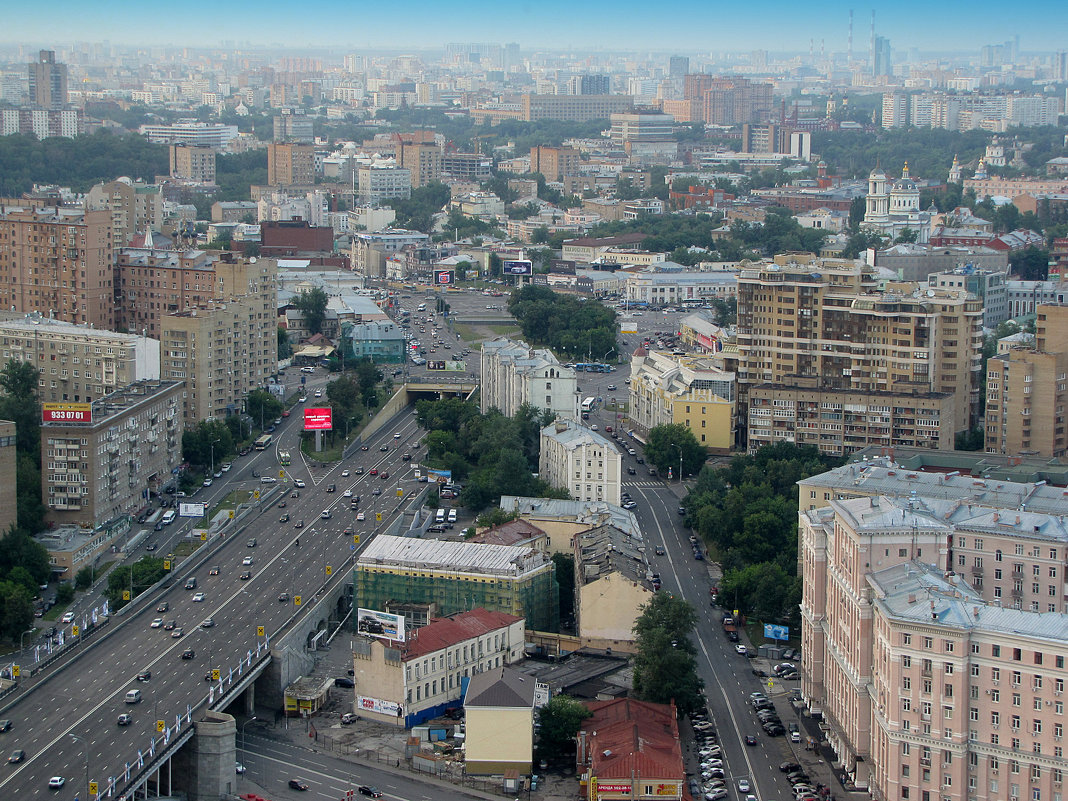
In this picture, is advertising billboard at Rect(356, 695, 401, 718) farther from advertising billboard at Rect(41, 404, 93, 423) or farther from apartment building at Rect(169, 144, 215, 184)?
apartment building at Rect(169, 144, 215, 184)

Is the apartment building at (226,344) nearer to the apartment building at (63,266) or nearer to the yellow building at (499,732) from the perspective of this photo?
the apartment building at (63,266)

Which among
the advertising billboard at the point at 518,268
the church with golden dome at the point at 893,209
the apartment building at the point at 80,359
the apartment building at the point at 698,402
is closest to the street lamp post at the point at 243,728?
the apartment building at the point at 80,359

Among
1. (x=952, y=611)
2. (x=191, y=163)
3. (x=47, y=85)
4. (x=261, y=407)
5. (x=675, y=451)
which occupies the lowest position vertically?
(x=675, y=451)

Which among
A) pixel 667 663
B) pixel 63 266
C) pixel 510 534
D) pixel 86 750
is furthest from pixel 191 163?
pixel 86 750

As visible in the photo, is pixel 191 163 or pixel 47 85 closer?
pixel 191 163

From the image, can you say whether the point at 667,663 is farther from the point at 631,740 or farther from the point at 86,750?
the point at 86,750

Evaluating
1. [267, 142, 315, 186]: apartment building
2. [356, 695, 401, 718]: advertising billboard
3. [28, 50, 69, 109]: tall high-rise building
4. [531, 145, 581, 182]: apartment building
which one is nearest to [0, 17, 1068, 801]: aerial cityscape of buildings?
[356, 695, 401, 718]: advertising billboard

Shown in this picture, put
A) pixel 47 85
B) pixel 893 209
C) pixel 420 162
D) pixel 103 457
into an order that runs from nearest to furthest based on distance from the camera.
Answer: pixel 103 457, pixel 893 209, pixel 420 162, pixel 47 85
